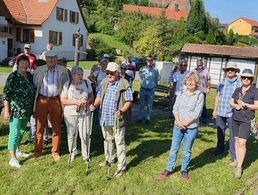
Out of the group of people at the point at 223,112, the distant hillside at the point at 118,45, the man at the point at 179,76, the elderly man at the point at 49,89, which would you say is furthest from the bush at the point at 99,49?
the elderly man at the point at 49,89

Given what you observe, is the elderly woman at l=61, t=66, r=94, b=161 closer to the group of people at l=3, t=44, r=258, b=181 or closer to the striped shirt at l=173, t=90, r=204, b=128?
the group of people at l=3, t=44, r=258, b=181

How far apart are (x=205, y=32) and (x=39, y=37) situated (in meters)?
24.6

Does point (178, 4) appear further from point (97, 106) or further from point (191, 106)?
point (191, 106)

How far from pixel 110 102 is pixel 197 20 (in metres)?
43.9

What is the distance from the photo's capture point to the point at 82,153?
6426 millimetres

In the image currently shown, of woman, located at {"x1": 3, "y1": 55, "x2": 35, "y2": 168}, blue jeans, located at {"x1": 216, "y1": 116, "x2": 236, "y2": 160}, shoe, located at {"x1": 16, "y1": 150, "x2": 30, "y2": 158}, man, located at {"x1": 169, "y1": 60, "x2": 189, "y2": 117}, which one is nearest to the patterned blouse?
woman, located at {"x1": 3, "y1": 55, "x2": 35, "y2": 168}

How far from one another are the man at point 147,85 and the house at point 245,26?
78057 mm

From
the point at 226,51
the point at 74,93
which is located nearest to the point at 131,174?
the point at 74,93

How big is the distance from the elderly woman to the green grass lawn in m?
0.60

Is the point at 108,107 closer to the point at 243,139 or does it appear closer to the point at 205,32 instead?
the point at 243,139

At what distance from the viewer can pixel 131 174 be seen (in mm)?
6016

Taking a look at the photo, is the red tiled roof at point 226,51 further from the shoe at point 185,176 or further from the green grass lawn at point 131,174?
the shoe at point 185,176

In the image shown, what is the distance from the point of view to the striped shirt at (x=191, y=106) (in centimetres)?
565

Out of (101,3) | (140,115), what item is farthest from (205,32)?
(140,115)
